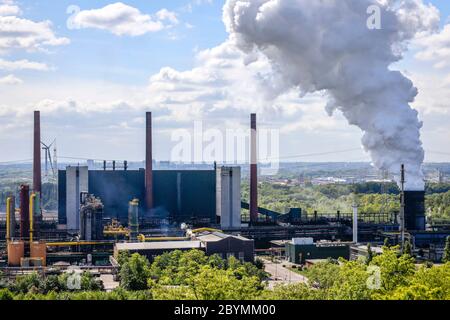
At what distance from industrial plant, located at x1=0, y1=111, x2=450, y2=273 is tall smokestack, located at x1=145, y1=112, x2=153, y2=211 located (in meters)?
0.06

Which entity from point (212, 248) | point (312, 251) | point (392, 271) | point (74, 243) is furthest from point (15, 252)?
point (392, 271)

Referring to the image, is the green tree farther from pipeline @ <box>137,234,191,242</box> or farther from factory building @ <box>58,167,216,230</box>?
factory building @ <box>58,167,216,230</box>

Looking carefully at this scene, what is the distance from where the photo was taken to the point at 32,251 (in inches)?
1313

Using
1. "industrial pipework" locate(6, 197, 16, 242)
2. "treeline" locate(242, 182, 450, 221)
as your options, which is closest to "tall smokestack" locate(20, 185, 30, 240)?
"industrial pipework" locate(6, 197, 16, 242)

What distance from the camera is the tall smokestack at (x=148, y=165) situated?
44.8 metres

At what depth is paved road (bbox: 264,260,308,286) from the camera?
30.8m

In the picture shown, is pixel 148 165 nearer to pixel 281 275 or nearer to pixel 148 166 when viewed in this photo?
pixel 148 166

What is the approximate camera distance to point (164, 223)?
1718 inches

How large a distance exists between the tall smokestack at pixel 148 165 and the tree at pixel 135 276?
58.1 feet

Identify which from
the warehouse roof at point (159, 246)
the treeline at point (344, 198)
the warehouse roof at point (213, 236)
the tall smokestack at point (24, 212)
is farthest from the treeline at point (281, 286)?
the treeline at point (344, 198)

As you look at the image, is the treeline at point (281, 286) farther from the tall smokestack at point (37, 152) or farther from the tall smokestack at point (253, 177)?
the tall smokestack at point (37, 152)

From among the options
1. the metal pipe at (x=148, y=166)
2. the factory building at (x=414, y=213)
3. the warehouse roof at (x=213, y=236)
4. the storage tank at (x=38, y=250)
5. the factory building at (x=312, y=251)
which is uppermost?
the metal pipe at (x=148, y=166)

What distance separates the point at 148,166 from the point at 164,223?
3401 mm
